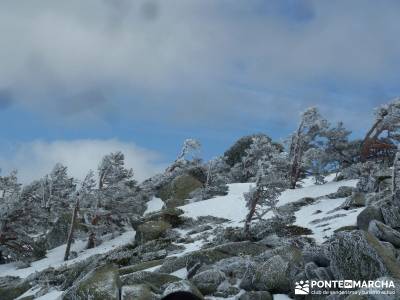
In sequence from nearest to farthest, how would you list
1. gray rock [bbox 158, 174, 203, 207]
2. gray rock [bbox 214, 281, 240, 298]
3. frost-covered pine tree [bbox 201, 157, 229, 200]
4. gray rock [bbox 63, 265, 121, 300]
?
gray rock [bbox 63, 265, 121, 300], gray rock [bbox 214, 281, 240, 298], frost-covered pine tree [bbox 201, 157, 229, 200], gray rock [bbox 158, 174, 203, 207]

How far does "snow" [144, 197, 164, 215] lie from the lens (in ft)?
179

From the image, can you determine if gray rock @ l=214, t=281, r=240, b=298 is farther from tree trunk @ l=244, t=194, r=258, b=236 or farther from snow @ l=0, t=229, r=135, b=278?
snow @ l=0, t=229, r=135, b=278

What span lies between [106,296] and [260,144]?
127 ft

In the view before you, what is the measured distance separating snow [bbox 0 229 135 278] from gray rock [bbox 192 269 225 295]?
895 inches

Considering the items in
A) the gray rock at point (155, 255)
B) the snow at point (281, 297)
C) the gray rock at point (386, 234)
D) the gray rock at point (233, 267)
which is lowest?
the snow at point (281, 297)

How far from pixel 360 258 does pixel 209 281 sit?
20.1 ft

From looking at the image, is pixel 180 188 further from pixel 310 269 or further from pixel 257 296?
pixel 310 269

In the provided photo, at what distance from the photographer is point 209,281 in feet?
58.7

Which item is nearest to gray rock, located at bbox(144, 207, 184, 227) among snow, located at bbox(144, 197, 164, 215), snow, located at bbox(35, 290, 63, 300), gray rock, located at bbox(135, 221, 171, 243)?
gray rock, located at bbox(135, 221, 171, 243)

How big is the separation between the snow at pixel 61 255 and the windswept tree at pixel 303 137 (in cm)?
1782

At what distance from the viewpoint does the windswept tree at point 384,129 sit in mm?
40878

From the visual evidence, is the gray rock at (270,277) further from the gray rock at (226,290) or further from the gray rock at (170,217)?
the gray rock at (170,217)

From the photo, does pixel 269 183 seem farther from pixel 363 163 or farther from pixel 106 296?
pixel 106 296

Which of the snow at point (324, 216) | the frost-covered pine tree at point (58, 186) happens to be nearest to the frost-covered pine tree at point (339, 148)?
the snow at point (324, 216)
